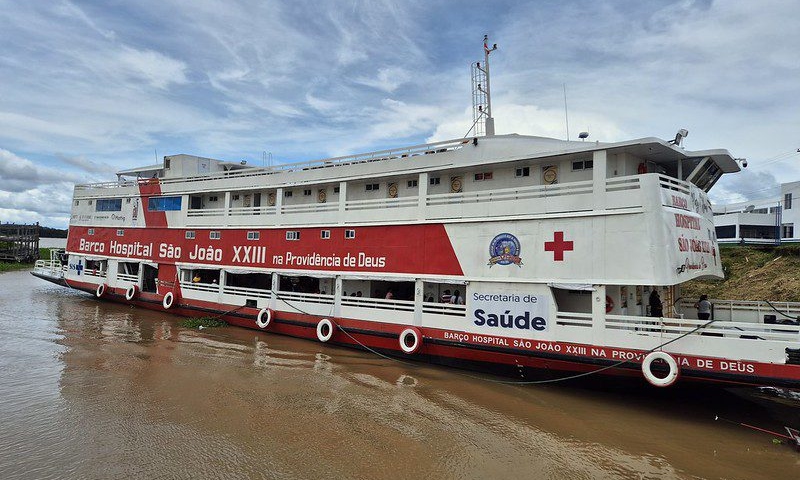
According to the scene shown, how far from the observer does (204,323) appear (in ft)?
50.8

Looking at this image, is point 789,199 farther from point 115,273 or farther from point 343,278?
point 115,273

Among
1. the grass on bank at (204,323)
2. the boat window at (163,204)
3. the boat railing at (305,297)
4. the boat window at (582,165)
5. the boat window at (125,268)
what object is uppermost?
the boat window at (582,165)

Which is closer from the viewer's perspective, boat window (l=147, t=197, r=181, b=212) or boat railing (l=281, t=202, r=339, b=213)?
boat railing (l=281, t=202, r=339, b=213)

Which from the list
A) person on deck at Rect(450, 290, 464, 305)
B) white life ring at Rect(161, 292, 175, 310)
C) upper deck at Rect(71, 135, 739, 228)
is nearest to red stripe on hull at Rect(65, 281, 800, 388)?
person on deck at Rect(450, 290, 464, 305)

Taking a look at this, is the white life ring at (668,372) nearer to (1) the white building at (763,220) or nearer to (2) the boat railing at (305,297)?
(2) the boat railing at (305,297)

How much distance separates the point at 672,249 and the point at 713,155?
9.60 ft

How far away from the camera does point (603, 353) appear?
8844 millimetres

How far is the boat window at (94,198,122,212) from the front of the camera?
66.7 feet

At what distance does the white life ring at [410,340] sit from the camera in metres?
10.9

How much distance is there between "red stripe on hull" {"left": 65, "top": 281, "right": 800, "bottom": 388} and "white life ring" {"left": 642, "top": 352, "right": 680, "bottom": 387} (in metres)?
Answer: 0.23

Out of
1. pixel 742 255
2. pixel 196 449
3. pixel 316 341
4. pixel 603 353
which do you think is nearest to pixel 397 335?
pixel 316 341

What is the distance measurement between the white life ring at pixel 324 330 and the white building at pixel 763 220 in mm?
28325

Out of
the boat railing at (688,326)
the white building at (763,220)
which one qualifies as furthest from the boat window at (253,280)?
the white building at (763,220)

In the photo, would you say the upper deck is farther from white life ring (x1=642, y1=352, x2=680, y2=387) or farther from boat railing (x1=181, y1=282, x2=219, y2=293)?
white life ring (x1=642, y1=352, x2=680, y2=387)
